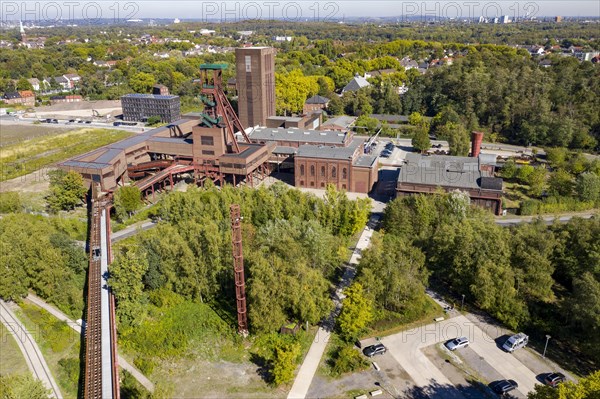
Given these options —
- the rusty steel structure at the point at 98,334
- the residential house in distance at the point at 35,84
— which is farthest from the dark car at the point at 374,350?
the residential house in distance at the point at 35,84

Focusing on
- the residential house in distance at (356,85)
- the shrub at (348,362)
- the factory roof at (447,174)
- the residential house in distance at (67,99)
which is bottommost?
the shrub at (348,362)

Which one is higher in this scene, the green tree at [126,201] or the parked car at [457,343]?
the green tree at [126,201]

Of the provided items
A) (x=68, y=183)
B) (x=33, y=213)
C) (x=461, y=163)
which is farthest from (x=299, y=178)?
(x=33, y=213)

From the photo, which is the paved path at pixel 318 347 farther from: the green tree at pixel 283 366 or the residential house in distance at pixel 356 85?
the residential house in distance at pixel 356 85

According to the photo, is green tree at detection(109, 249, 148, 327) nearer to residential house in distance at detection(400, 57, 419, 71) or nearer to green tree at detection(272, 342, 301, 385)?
green tree at detection(272, 342, 301, 385)

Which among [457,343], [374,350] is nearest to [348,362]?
[374,350]

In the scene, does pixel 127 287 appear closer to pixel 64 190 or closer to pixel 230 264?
pixel 230 264
